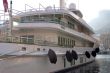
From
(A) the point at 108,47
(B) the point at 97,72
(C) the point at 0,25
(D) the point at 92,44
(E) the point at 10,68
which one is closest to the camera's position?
(E) the point at 10,68

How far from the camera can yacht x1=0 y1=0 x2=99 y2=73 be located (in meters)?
14.6

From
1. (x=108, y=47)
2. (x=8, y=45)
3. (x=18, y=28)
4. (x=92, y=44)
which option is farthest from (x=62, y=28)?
(x=108, y=47)

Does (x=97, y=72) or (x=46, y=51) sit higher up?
(x=46, y=51)

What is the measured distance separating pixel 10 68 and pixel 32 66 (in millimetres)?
2118

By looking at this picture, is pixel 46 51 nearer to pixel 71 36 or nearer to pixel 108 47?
pixel 71 36

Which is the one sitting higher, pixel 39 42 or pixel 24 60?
pixel 39 42

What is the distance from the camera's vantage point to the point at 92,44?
39.1m

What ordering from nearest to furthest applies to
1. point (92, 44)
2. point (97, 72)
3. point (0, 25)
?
1. point (0, 25)
2. point (97, 72)
3. point (92, 44)

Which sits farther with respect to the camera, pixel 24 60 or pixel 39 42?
pixel 39 42

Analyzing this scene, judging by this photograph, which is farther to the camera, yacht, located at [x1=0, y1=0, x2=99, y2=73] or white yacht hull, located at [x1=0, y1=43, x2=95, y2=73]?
yacht, located at [x1=0, y1=0, x2=99, y2=73]

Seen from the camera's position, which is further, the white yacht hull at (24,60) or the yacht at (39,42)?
the yacht at (39,42)

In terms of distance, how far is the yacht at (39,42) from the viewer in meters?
14.6

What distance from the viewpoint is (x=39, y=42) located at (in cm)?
1806

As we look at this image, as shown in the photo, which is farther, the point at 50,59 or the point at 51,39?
the point at 51,39
